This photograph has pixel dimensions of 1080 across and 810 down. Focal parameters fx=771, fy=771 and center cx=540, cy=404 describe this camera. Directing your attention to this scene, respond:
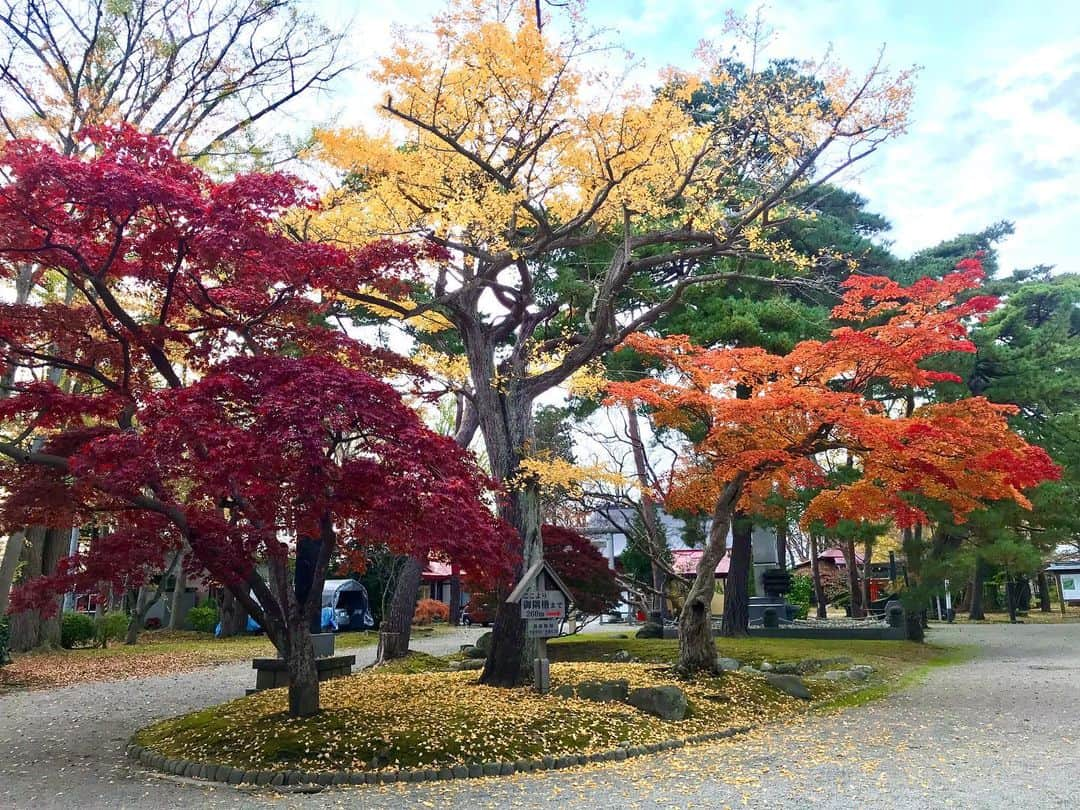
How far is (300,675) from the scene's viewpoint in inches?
279

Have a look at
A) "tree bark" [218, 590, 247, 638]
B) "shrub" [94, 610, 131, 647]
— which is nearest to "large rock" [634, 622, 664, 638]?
"tree bark" [218, 590, 247, 638]

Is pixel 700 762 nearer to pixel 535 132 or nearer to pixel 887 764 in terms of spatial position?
pixel 887 764

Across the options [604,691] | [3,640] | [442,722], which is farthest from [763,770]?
[3,640]

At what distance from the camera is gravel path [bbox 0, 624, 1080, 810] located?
5137mm

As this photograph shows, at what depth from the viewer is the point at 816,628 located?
1772cm

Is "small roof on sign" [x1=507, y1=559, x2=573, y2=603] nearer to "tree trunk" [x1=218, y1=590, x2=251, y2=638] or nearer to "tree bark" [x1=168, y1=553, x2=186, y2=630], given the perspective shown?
"tree trunk" [x1=218, y1=590, x2=251, y2=638]

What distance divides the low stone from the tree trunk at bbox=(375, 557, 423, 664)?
21.0 ft

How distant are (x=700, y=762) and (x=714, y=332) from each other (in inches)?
337

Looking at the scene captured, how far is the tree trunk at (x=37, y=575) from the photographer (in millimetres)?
16344

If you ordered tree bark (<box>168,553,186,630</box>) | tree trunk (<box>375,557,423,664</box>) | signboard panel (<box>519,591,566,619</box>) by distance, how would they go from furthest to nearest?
1. tree bark (<box>168,553,186,630</box>)
2. tree trunk (<box>375,557,423,664</box>)
3. signboard panel (<box>519,591,566,619</box>)

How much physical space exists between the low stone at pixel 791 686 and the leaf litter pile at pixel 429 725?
0.77ft

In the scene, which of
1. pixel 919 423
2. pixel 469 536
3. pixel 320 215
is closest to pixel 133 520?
pixel 469 536

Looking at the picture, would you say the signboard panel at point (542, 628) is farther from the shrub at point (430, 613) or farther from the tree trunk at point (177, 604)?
the shrub at point (430, 613)

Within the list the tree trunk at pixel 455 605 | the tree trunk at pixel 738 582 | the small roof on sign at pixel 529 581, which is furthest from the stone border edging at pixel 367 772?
the tree trunk at pixel 455 605
